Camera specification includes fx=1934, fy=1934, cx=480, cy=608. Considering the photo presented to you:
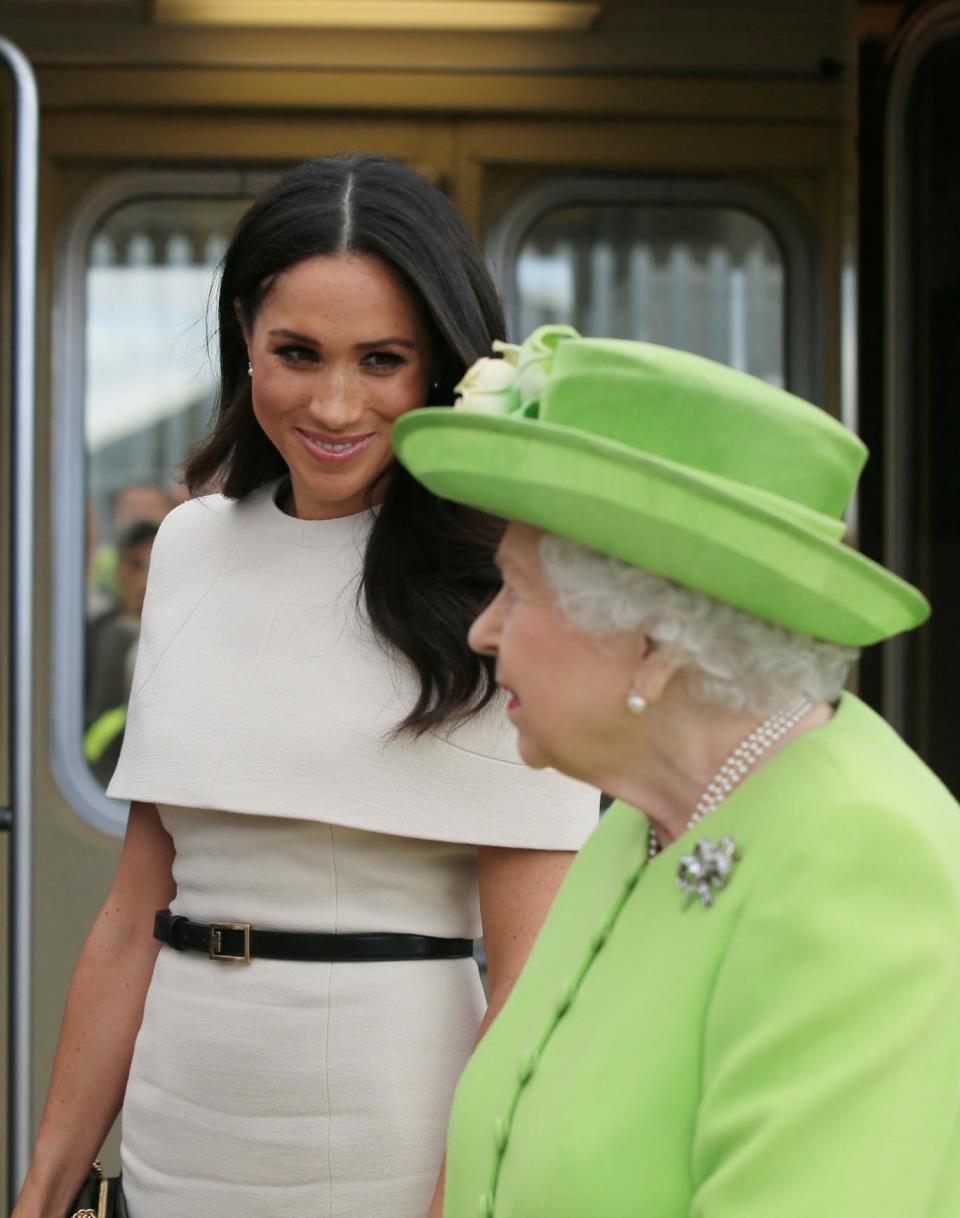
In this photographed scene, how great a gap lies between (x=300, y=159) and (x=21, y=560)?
1.16m

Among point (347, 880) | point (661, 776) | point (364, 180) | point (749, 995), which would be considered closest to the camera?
point (749, 995)

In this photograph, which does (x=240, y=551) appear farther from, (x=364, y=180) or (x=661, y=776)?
(x=661, y=776)

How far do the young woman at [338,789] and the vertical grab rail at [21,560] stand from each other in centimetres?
96

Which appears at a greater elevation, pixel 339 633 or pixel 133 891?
pixel 339 633

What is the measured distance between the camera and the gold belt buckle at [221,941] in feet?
5.74

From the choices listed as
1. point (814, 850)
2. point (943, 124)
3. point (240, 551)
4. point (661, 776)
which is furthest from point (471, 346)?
point (943, 124)

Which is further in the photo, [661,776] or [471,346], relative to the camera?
[471,346]

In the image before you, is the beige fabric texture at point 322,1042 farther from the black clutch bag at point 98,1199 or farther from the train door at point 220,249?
the train door at point 220,249

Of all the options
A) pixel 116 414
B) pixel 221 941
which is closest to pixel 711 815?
pixel 221 941

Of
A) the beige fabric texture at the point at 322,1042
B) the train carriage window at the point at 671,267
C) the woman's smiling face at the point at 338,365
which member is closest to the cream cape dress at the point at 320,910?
the beige fabric texture at the point at 322,1042

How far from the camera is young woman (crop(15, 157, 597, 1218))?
1.73 metres

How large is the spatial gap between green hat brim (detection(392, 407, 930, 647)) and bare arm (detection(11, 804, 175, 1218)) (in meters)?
0.87

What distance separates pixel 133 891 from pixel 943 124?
1713 millimetres

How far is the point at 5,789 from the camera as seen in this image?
11.8 feet
